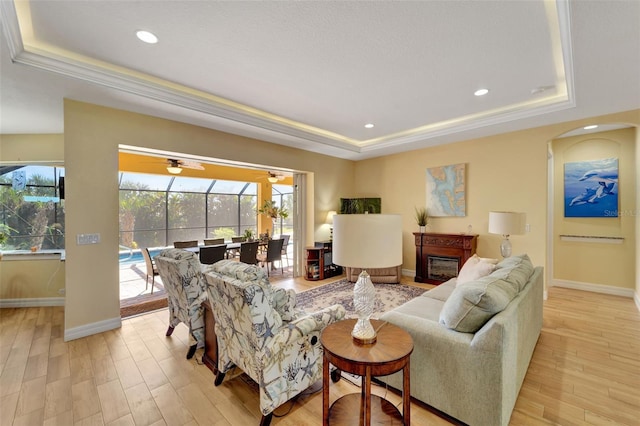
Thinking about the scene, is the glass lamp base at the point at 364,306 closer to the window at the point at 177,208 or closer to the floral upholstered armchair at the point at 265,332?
the floral upholstered armchair at the point at 265,332

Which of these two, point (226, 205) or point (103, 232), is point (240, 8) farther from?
point (226, 205)

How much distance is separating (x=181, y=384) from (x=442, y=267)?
15.1 feet

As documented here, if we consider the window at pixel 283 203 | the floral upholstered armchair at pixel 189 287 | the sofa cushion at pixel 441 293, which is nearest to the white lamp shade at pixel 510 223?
the sofa cushion at pixel 441 293

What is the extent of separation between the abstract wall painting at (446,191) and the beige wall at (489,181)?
11 centimetres

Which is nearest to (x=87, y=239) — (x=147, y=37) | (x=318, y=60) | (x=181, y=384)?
(x=181, y=384)

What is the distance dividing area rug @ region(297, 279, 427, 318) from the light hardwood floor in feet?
5.46

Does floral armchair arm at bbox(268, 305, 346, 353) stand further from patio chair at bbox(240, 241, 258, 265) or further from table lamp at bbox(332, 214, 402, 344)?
patio chair at bbox(240, 241, 258, 265)

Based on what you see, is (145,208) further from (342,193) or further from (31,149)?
(342,193)

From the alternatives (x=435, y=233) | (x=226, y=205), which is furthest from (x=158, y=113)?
(x=226, y=205)

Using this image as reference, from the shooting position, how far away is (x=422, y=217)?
5285mm

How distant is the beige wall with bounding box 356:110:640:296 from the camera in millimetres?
4176

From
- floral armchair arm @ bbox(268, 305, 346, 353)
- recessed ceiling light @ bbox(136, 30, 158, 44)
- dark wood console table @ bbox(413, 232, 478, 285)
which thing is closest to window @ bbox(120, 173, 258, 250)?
recessed ceiling light @ bbox(136, 30, 158, 44)

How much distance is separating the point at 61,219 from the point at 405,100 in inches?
230

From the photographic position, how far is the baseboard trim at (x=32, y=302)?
4.04m
